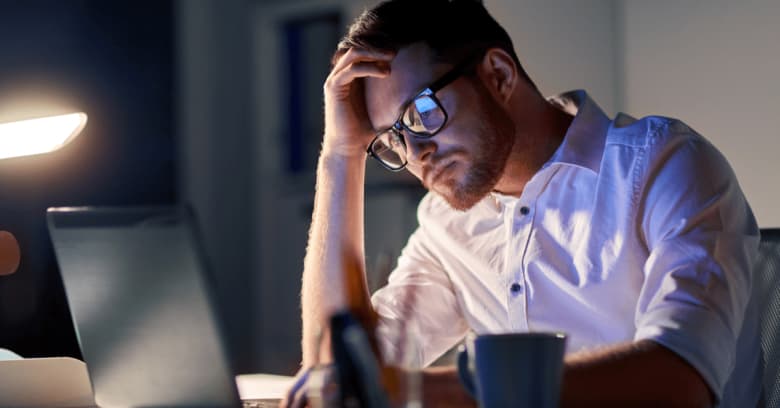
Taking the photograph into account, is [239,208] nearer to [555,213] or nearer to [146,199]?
[146,199]

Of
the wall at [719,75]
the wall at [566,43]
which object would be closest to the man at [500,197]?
the wall at [719,75]

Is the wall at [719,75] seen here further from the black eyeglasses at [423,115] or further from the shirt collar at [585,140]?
the black eyeglasses at [423,115]

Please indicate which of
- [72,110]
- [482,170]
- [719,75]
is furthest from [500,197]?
[72,110]

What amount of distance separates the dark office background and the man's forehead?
3.93 feet

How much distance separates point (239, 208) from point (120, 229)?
4.68m

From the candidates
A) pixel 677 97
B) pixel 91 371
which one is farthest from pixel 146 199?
pixel 91 371

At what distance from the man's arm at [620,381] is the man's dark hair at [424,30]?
0.74m

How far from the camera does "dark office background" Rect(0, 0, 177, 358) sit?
110 inches

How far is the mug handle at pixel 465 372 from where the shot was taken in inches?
34.2

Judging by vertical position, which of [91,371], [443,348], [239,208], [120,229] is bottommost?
[239,208]

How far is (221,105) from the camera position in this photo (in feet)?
17.8

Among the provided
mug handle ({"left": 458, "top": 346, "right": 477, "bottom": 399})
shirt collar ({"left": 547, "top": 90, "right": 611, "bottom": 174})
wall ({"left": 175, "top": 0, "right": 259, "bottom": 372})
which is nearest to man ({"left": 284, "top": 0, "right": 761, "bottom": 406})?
shirt collar ({"left": 547, "top": 90, "right": 611, "bottom": 174})

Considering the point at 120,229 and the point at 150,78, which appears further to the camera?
the point at 150,78

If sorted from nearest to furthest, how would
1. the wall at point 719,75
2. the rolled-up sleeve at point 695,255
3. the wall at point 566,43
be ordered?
1. the rolled-up sleeve at point 695,255
2. the wall at point 719,75
3. the wall at point 566,43
